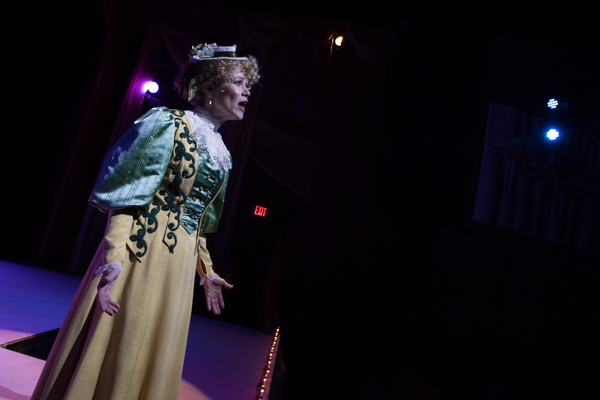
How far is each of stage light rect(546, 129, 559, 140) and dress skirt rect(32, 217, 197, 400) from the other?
417 centimetres

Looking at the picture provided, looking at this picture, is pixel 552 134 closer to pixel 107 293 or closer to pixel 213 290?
pixel 213 290

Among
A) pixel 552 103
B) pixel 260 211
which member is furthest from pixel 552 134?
pixel 260 211

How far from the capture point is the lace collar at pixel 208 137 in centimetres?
116

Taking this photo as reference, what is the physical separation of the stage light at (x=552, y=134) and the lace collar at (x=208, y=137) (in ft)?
12.9

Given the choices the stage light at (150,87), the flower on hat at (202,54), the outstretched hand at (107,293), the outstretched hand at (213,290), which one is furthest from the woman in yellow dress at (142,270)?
the stage light at (150,87)

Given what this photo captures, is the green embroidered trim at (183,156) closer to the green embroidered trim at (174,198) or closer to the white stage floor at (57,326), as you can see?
the green embroidered trim at (174,198)

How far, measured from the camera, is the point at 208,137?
3.86ft

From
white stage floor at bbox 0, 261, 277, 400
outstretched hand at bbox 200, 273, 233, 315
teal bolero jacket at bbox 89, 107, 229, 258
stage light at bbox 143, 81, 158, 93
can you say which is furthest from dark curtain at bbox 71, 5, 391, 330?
teal bolero jacket at bbox 89, 107, 229, 258

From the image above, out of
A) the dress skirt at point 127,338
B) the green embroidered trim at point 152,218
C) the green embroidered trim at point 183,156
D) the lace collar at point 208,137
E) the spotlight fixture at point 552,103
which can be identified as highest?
the spotlight fixture at point 552,103

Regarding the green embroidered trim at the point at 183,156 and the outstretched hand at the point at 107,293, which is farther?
the green embroidered trim at the point at 183,156

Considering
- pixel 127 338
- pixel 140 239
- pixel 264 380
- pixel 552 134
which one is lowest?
pixel 264 380

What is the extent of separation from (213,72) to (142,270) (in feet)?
2.30

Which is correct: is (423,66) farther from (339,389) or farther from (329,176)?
(339,389)

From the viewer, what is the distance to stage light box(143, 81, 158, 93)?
170 inches
